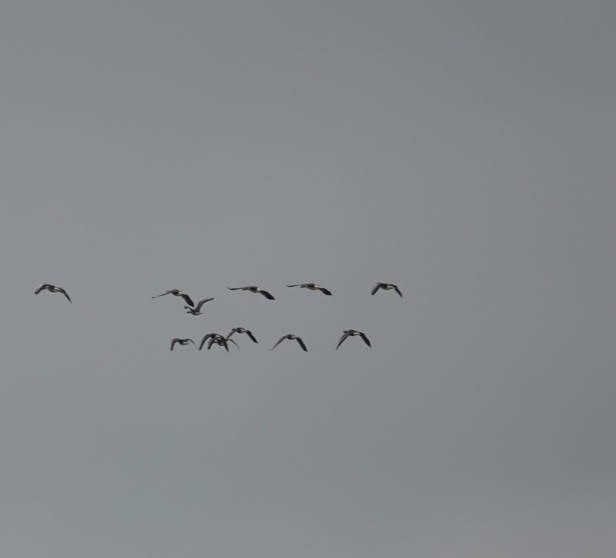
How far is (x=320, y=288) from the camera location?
19900 cm

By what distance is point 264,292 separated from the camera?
198m

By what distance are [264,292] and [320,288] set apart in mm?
5777
